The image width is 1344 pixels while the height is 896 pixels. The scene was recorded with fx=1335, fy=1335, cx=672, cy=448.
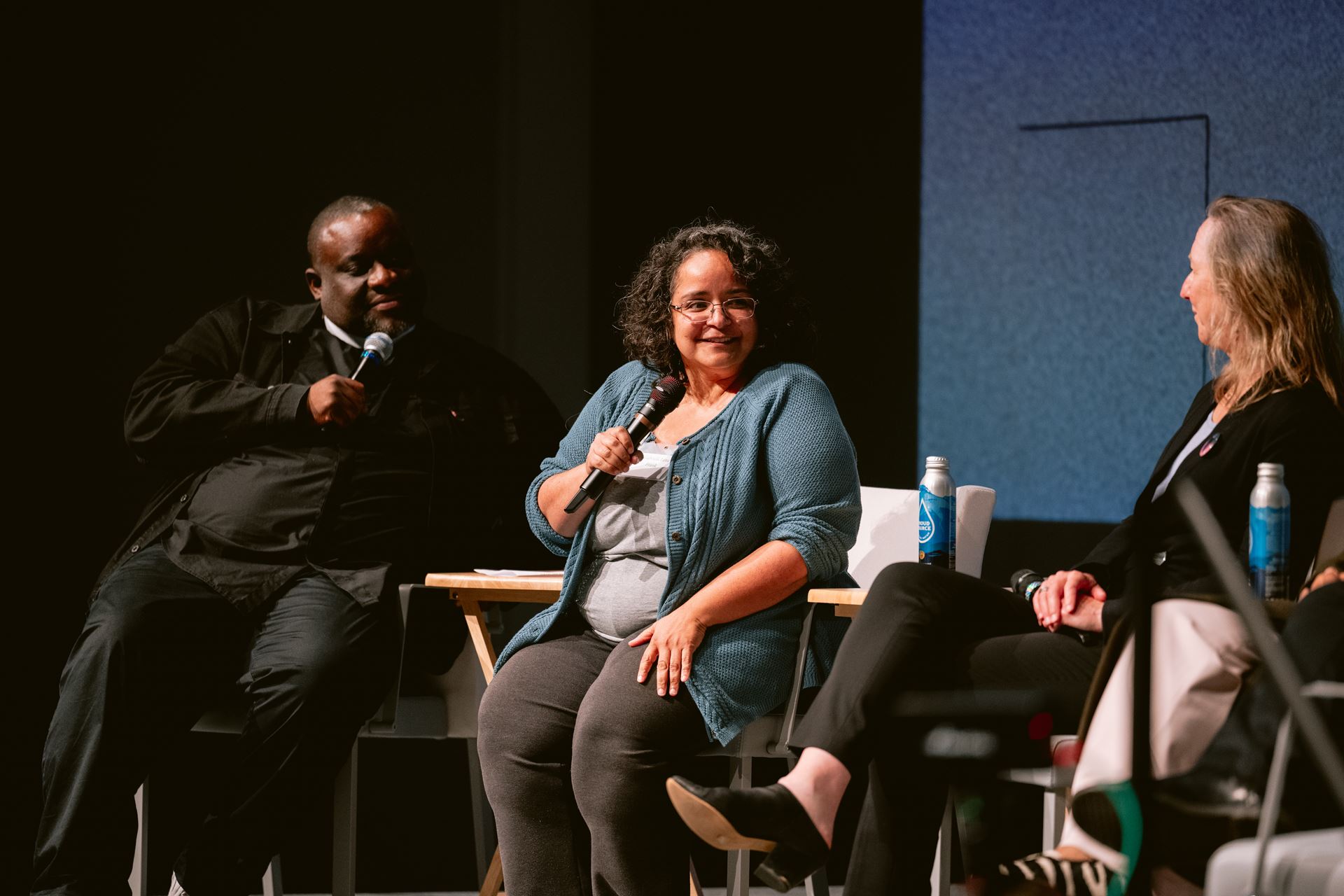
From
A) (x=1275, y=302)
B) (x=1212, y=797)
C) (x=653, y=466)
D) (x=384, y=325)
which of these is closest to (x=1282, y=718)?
(x=1212, y=797)

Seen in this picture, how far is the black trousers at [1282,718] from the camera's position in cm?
129

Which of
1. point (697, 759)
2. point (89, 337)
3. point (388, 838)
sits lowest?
point (388, 838)

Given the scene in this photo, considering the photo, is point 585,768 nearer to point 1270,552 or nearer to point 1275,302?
point 1270,552

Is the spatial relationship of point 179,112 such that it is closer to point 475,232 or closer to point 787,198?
point 475,232

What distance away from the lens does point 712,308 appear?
2.41 m

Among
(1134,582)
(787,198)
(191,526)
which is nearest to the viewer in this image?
(1134,582)

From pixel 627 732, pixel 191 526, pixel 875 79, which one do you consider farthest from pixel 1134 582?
pixel 875 79

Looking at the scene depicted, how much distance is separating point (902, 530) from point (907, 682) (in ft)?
2.67

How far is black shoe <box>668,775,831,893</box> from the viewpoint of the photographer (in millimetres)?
1736

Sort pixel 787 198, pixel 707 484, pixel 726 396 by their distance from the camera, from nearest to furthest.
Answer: pixel 707 484
pixel 726 396
pixel 787 198

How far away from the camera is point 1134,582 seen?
0.97m

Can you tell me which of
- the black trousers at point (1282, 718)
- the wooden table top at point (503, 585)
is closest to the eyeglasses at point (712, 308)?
the wooden table top at point (503, 585)

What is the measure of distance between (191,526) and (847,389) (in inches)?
63.9

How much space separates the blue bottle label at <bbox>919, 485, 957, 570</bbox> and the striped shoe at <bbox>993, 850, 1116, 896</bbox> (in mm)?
791
